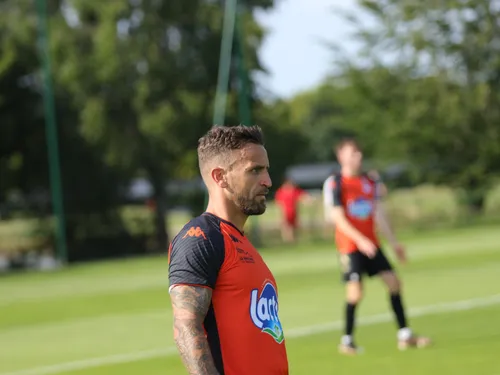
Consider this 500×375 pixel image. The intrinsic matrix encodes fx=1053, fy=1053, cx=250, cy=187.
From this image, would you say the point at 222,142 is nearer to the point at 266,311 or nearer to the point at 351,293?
the point at 266,311

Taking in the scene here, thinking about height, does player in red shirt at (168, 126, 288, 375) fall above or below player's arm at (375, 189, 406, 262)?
above

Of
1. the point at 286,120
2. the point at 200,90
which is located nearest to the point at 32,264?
the point at 200,90

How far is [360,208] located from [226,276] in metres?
6.89

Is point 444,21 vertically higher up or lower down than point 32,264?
higher up

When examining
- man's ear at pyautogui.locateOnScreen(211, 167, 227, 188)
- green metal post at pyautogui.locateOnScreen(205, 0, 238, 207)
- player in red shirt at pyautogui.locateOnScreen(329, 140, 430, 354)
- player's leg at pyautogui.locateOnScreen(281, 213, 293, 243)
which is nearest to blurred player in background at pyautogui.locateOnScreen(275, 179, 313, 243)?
player's leg at pyautogui.locateOnScreen(281, 213, 293, 243)

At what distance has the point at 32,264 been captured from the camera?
34.4m

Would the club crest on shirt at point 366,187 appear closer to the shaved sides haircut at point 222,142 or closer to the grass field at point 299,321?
the grass field at point 299,321

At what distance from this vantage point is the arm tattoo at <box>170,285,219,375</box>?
3.94m

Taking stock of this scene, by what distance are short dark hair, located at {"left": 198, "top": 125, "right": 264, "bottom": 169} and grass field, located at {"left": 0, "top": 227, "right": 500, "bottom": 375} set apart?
5640 millimetres

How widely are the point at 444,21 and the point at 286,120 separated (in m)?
8.28

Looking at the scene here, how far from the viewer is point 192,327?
400 cm

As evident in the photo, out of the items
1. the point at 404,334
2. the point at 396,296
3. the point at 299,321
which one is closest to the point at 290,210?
the point at 299,321

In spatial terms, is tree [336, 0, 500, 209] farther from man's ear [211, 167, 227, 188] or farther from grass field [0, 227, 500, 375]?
man's ear [211, 167, 227, 188]

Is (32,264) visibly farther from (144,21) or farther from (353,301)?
(353,301)
